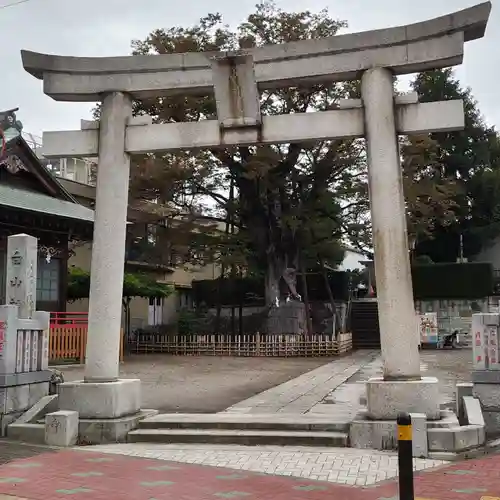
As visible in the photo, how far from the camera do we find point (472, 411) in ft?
28.0

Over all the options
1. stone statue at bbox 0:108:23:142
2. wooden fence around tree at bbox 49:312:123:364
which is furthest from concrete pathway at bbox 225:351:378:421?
stone statue at bbox 0:108:23:142

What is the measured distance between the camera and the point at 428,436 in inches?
296

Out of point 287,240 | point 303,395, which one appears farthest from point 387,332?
point 287,240

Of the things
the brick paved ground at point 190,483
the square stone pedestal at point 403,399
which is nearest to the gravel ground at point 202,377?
the square stone pedestal at point 403,399

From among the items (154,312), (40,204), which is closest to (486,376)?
(40,204)

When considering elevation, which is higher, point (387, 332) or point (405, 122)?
point (405, 122)

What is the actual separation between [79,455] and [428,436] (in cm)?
448

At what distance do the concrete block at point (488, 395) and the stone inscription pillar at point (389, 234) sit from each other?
66.7 inches

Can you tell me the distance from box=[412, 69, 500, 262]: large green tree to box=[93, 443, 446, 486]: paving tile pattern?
30965mm

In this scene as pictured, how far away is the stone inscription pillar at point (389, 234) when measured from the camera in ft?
26.6

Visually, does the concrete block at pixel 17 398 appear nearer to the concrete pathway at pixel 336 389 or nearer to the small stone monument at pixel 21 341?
the small stone monument at pixel 21 341

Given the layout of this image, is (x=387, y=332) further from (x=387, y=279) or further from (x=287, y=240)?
(x=287, y=240)

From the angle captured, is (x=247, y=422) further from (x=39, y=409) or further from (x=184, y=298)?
(x=184, y=298)

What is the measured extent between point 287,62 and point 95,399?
5.73 m
